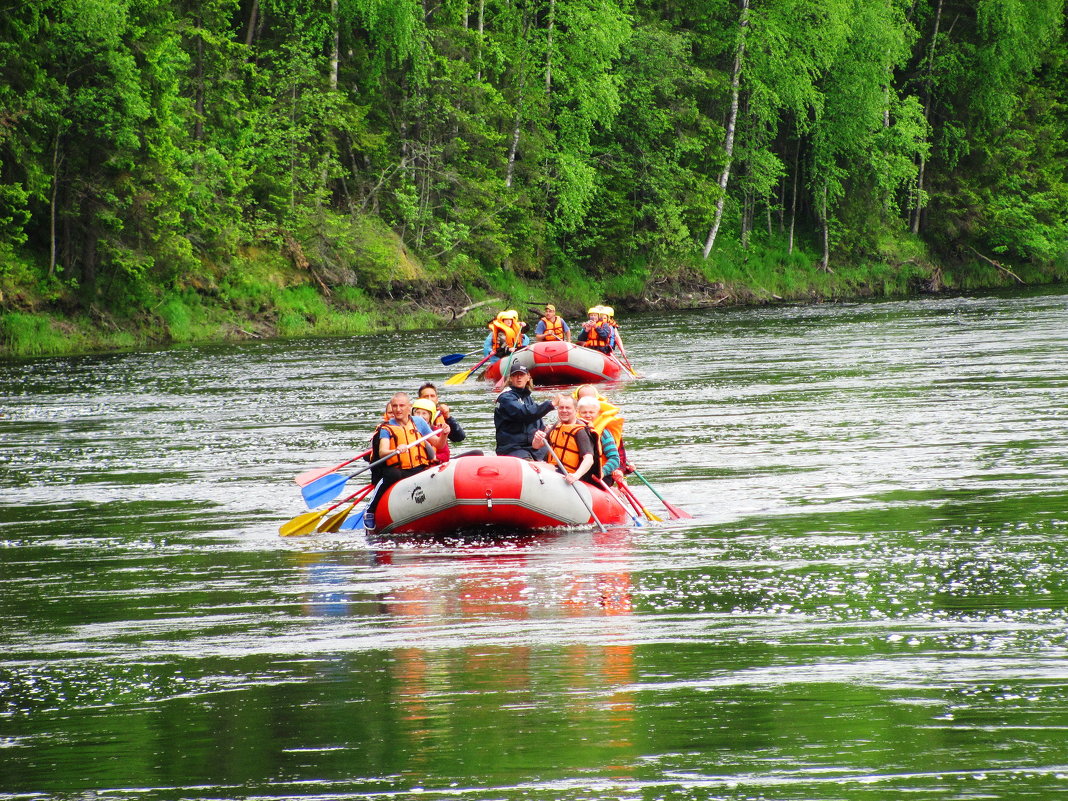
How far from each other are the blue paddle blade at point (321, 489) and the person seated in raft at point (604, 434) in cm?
195

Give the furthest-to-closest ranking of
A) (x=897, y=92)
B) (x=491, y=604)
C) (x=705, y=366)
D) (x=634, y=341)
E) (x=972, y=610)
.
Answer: (x=897, y=92)
(x=634, y=341)
(x=705, y=366)
(x=491, y=604)
(x=972, y=610)

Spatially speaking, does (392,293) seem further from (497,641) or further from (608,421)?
(497,641)

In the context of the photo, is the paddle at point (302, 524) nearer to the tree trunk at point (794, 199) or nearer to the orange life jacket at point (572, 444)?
the orange life jacket at point (572, 444)

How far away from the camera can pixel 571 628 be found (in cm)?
756

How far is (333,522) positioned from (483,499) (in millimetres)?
1490

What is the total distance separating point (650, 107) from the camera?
44.5 m

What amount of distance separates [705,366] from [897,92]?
29.9 metres

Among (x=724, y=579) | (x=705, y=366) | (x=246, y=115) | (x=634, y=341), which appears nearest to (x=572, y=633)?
(x=724, y=579)

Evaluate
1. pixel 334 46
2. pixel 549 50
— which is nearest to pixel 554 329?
pixel 334 46

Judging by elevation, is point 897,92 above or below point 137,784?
above

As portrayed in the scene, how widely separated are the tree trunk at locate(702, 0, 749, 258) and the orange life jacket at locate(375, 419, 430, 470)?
3595cm

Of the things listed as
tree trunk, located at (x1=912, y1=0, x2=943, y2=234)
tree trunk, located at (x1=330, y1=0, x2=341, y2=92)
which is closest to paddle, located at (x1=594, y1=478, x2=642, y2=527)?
tree trunk, located at (x1=330, y1=0, x2=341, y2=92)

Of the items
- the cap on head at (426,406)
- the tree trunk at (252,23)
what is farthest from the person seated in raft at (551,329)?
the cap on head at (426,406)

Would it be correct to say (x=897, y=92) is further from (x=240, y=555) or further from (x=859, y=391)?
(x=240, y=555)
